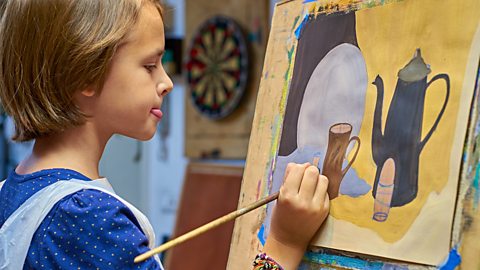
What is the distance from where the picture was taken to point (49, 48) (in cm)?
91

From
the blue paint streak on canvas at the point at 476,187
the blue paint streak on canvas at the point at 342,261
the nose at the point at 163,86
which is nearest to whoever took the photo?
the blue paint streak on canvas at the point at 476,187

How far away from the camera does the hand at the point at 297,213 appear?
0.92 meters

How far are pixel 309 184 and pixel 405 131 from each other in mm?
157

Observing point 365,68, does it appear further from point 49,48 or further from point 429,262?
point 49,48

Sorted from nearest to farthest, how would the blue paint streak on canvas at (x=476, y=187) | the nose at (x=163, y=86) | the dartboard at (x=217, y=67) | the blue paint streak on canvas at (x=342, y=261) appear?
the blue paint streak on canvas at (x=476, y=187)
the blue paint streak on canvas at (x=342, y=261)
the nose at (x=163, y=86)
the dartboard at (x=217, y=67)

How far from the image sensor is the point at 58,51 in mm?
907

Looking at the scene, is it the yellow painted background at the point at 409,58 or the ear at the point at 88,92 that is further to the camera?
the ear at the point at 88,92

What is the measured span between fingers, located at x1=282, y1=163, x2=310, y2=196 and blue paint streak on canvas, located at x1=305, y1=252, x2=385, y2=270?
10 centimetres

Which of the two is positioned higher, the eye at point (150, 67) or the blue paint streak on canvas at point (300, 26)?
the blue paint streak on canvas at point (300, 26)

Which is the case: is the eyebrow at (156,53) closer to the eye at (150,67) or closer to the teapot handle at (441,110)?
the eye at (150,67)

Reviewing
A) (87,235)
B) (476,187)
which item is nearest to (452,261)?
(476,187)

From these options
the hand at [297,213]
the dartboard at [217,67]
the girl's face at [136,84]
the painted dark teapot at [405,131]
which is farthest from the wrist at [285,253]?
the dartboard at [217,67]

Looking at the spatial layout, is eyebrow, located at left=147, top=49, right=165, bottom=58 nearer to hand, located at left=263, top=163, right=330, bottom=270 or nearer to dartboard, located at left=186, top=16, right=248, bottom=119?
hand, located at left=263, top=163, right=330, bottom=270

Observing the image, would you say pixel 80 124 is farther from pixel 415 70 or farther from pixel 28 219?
pixel 415 70
